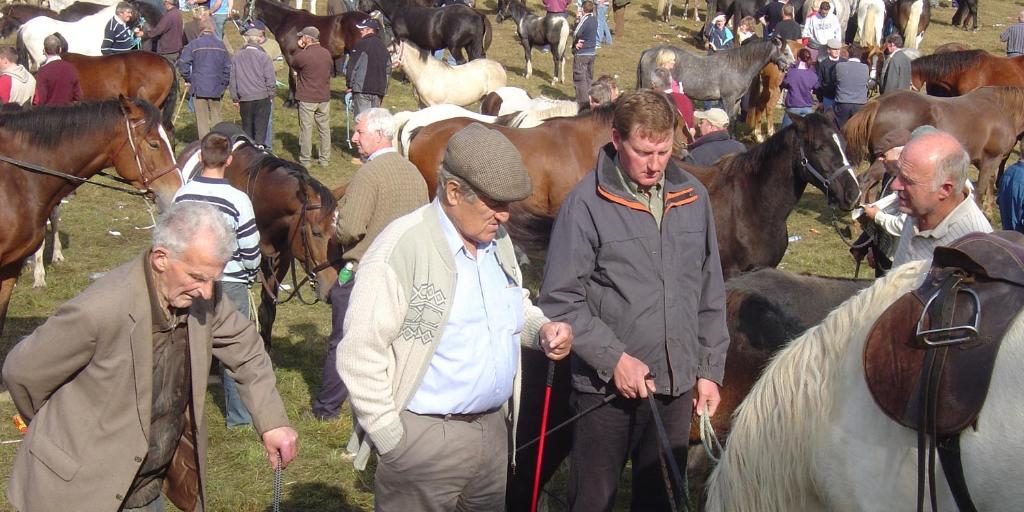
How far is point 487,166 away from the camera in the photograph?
3131mm

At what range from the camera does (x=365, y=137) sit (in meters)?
6.30

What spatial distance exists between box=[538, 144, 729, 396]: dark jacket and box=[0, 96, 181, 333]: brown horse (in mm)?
4843

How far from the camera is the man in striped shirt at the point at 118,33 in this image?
17.6m

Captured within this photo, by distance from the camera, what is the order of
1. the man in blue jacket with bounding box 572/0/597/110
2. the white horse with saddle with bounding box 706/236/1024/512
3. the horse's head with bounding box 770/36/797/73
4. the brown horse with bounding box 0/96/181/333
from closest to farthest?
the white horse with saddle with bounding box 706/236/1024/512 < the brown horse with bounding box 0/96/181/333 < the horse's head with bounding box 770/36/797/73 < the man in blue jacket with bounding box 572/0/597/110

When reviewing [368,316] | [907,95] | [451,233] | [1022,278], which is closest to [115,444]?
[368,316]

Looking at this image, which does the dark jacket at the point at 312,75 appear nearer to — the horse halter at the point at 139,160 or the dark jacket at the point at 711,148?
the horse halter at the point at 139,160

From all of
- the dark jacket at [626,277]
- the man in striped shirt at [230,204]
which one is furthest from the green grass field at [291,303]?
the dark jacket at [626,277]

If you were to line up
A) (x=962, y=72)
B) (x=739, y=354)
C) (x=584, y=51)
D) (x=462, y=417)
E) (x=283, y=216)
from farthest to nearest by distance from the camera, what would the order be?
(x=584, y=51), (x=962, y=72), (x=283, y=216), (x=739, y=354), (x=462, y=417)

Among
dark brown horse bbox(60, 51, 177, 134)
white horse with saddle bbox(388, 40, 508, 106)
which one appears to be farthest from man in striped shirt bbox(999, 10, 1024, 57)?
dark brown horse bbox(60, 51, 177, 134)

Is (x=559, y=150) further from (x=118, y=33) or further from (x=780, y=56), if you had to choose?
(x=118, y=33)

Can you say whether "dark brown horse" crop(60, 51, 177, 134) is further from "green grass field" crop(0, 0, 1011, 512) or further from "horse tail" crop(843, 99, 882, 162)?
"horse tail" crop(843, 99, 882, 162)

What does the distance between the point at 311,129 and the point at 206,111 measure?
63.1 inches

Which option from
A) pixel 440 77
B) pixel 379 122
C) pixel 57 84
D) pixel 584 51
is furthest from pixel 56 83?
pixel 584 51

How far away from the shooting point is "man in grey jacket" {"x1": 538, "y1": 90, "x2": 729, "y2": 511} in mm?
3619
